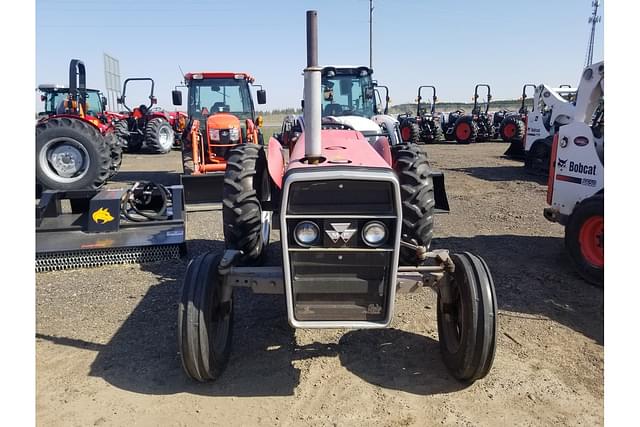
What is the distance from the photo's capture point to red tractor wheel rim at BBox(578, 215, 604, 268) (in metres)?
4.63

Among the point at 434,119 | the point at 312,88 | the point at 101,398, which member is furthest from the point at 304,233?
the point at 434,119

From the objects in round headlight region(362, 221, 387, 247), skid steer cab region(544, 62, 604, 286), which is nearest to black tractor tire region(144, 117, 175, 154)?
skid steer cab region(544, 62, 604, 286)

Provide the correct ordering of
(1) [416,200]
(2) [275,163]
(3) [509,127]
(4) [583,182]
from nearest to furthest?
(1) [416,200] < (2) [275,163] < (4) [583,182] < (3) [509,127]

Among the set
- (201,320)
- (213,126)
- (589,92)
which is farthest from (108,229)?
(589,92)

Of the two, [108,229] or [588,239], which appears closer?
[588,239]

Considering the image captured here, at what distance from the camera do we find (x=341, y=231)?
2.77 meters

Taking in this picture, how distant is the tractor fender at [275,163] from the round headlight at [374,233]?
1351 millimetres

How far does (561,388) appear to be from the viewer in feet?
9.98

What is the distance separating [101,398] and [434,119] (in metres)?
18.6

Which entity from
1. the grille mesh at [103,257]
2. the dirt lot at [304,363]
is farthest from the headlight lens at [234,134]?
the dirt lot at [304,363]

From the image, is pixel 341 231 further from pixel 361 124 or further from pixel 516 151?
pixel 516 151

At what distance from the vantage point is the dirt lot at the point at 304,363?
2807mm

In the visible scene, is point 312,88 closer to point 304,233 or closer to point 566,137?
point 304,233

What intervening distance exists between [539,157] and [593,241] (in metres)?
7.21
